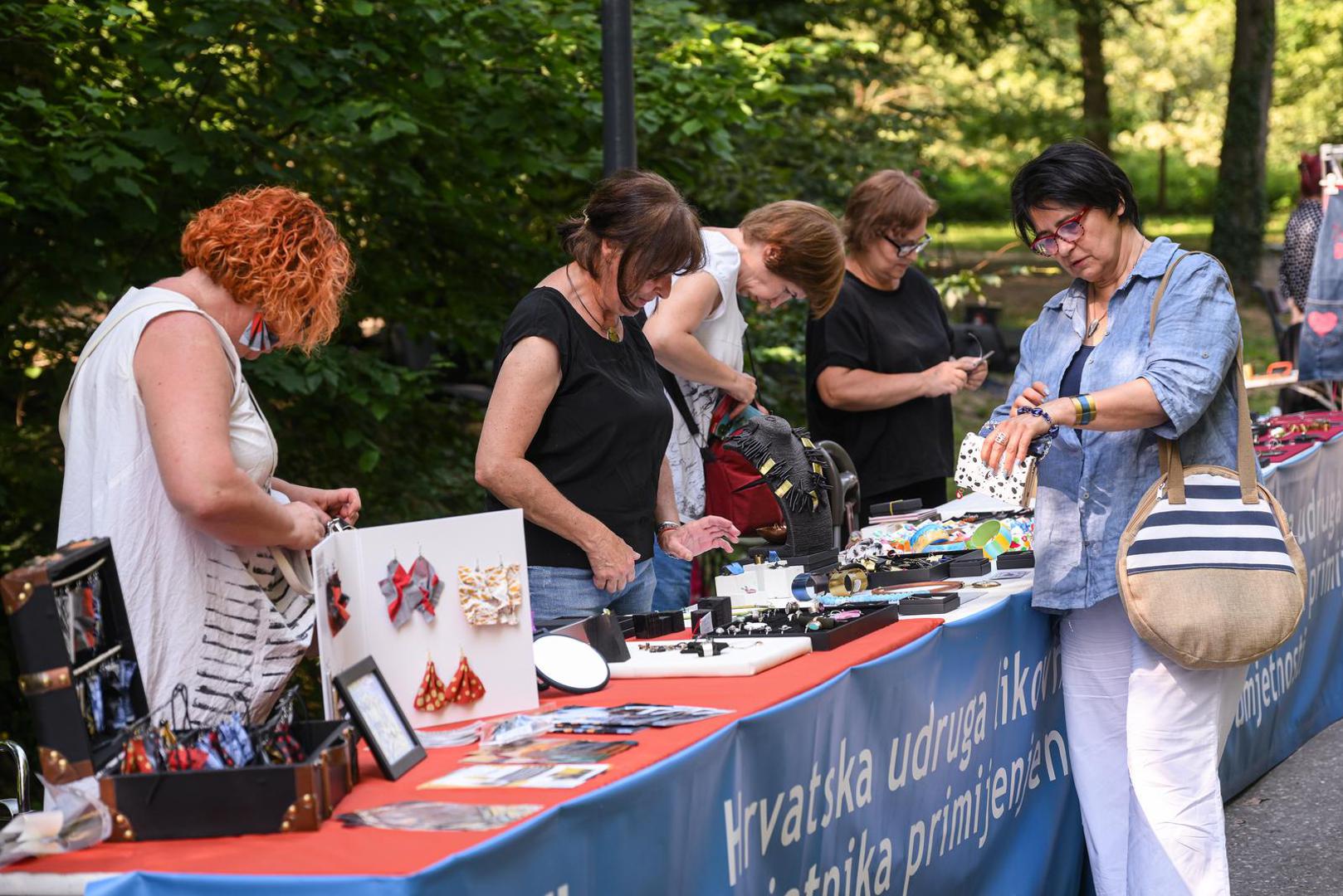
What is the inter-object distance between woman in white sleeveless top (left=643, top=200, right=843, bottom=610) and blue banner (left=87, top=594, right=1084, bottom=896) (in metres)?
0.95

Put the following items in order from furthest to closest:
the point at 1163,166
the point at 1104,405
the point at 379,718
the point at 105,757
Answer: the point at 1163,166
the point at 1104,405
the point at 379,718
the point at 105,757

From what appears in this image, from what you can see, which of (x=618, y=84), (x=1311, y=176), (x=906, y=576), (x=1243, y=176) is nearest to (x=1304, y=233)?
(x=1311, y=176)

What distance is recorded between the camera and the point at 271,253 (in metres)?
2.33

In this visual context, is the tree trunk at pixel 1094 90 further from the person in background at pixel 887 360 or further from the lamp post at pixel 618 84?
the lamp post at pixel 618 84

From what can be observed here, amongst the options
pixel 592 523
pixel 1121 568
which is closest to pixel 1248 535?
pixel 1121 568

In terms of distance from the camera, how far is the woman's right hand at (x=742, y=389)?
12.3 feet

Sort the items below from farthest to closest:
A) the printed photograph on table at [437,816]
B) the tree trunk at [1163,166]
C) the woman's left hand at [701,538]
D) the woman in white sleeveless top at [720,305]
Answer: the tree trunk at [1163,166]
the woman in white sleeveless top at [720,305]
the woman's left hand at [701,538]
the printed photograph on table at [437,816]

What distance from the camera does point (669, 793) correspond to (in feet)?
6.49

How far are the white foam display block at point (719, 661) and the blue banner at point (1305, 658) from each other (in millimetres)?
1970

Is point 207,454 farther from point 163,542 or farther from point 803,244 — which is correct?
point 803,244

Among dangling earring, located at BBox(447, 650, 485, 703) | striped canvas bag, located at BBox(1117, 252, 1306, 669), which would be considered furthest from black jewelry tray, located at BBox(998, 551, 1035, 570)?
dangling earring, located at BBox(447, 650, 485, 703)

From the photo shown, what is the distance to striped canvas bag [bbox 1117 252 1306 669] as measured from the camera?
271cm

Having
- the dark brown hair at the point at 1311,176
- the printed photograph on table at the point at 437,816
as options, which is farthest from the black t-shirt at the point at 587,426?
the dark brown hair at the point at 1311,176

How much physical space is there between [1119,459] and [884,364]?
1564 millimetres
